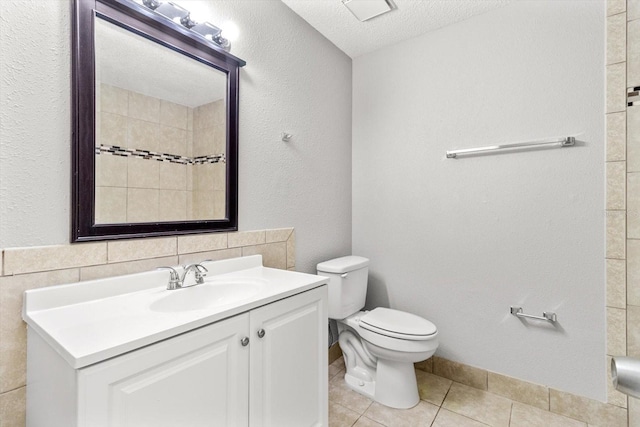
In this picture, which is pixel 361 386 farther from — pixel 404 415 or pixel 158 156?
pixel 158 156

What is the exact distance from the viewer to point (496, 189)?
1813mm

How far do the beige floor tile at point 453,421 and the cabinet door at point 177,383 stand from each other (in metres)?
1.13

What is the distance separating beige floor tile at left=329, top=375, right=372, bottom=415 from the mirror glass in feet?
4.15

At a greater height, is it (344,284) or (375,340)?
(344,284)

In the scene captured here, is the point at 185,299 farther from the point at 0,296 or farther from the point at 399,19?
the point at 399,19

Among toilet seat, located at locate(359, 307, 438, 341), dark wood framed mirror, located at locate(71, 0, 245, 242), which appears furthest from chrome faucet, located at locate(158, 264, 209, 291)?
toilet seat, located at locate(359, 307, 438, 341)

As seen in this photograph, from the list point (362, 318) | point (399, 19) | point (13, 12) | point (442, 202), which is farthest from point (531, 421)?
point (13, 12)

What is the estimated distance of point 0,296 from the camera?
85 centimetres

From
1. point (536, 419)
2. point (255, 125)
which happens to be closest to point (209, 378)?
point (255, 125)

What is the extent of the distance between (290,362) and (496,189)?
1.53 m

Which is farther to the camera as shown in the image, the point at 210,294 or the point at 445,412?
the point at 445,412

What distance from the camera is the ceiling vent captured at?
68.2 inches

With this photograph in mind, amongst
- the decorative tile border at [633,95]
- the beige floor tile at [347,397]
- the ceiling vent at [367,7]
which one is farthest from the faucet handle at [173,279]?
the decorative tile border at [633,95]

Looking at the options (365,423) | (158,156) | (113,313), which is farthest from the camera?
(365,423)
